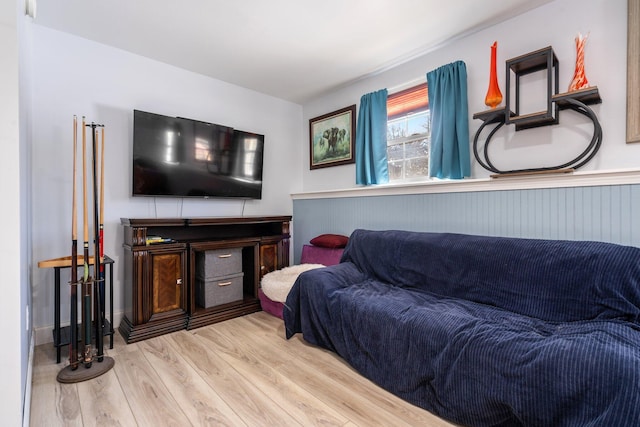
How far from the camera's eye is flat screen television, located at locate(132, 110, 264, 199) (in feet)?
8.63

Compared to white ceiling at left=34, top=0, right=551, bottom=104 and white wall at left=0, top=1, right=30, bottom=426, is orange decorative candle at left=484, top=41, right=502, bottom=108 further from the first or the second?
white wall at left=0, top=1, right=30, bottom=426

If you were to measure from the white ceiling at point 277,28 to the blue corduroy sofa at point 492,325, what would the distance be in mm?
1651

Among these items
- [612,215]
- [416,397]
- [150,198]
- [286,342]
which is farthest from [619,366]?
[150,198]

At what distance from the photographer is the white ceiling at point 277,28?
6.85 feet

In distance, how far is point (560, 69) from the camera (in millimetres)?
2004

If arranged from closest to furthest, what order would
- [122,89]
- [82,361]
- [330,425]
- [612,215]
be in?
[330,425] < [612,215] < [82,361] < [122,89]

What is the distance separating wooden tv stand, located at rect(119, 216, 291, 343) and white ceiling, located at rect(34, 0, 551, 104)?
1532 mm

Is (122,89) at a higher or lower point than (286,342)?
higher

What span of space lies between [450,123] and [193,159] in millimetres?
2388

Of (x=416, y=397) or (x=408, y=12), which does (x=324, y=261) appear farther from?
(x=408, y=12)

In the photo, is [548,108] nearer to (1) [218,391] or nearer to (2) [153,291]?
(1) [218,391]

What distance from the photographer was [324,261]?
3244 mm

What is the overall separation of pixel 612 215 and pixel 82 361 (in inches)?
133

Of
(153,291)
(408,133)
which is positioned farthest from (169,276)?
(408,133)
